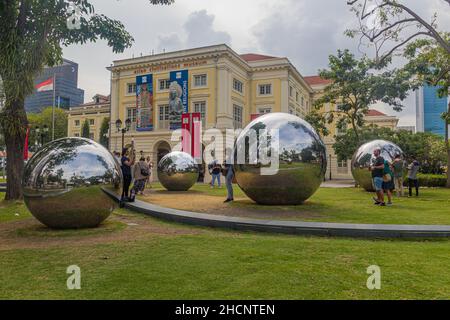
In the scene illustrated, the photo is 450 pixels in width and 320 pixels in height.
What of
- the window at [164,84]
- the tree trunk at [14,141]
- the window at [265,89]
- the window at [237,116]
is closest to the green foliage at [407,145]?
the window at [237,116]

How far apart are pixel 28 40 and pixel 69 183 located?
8.23m

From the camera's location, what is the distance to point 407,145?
38.2 m

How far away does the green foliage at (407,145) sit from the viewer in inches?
1246


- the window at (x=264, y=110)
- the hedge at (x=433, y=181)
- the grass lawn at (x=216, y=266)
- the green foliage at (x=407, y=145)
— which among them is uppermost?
the window at (x=264, y=110)

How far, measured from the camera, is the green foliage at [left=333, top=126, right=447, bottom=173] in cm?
3166

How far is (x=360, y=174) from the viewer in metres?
18.7

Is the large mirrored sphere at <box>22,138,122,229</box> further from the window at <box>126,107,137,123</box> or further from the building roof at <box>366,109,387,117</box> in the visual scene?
the building roof at <box>366,109,387,117</box>

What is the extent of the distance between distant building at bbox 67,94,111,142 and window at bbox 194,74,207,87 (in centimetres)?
2925

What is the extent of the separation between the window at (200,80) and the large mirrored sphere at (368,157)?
28.6 metres

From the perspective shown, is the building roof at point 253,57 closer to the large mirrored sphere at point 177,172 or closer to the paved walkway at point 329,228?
the large mirrored sphere at point 177,172

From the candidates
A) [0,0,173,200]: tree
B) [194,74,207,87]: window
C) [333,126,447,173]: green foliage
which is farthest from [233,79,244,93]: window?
[0,0,173,200]: tree

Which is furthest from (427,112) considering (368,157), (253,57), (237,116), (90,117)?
(368,157)

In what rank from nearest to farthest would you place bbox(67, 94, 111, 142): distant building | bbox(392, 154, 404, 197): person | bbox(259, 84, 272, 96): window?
bbox(392, 154, 404, 197): person
bbox(259, 84, 272, 96): window
bbox(67, 94, 111, 142): distant building
